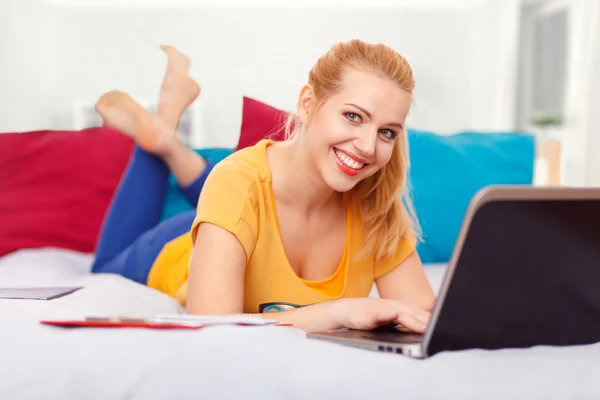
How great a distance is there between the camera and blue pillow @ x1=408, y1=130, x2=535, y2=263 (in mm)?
1835

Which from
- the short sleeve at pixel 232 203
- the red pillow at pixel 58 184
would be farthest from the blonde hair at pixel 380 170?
the red pillow at pixel 58 184

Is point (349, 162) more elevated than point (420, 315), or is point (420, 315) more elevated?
point (349, 162)

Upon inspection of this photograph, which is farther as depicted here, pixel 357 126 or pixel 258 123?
pixel 258 123

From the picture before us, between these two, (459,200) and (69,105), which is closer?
(459,200)

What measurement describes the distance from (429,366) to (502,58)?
15.1 feet

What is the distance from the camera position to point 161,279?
1.52 meters

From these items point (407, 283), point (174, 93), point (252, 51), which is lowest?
point (407, 283)

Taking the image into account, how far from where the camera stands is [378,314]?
0.89m

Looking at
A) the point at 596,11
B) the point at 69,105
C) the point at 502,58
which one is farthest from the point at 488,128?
the point at 69,105

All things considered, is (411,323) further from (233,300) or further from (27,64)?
(27,64)

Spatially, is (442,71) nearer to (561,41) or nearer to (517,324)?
(561,41)

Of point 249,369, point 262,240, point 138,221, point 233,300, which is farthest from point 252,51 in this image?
point 249,369

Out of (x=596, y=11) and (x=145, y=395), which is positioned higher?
(x=596, y=11)

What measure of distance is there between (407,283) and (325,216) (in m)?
0.20
